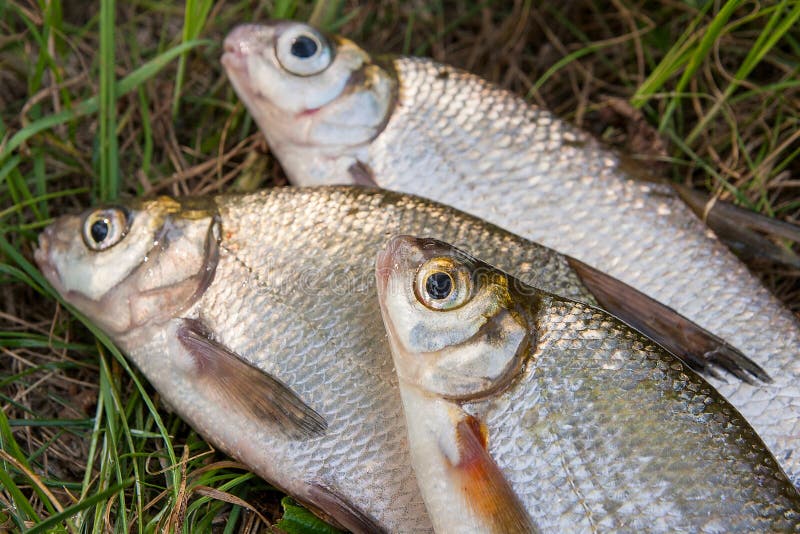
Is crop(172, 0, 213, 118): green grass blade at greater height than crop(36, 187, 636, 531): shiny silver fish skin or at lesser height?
greater

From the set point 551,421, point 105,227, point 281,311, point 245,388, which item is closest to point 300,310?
point 281,311

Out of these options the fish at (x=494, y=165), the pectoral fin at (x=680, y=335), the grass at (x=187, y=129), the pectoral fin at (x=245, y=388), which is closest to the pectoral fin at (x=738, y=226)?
the fish at (x=494, y=165)

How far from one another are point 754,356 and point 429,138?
1.31 metres

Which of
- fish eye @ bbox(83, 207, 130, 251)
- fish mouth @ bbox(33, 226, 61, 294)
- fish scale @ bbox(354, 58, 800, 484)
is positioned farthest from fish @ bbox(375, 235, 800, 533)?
fish mouth @ bbox(33, 226, 61, 294)

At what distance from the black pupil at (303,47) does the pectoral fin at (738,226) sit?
141 cm

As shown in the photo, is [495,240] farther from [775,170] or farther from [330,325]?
[775,170]

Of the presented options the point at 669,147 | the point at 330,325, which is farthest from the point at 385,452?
the point at 669,147

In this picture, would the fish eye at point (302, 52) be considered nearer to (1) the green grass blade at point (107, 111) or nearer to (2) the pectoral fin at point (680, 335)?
(1) the green grass blade at point (107, 111)

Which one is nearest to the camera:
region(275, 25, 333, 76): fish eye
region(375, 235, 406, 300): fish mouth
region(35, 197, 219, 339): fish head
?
region(375, 235, 406, 300): fish mouth

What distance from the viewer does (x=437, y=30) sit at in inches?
141

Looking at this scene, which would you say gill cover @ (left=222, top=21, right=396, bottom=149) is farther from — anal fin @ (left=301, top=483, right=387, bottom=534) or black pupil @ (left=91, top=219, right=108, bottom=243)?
anal fin @ (left=301, top=483, right=387, bottom=534)

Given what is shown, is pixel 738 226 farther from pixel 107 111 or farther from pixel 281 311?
pixel 107 111

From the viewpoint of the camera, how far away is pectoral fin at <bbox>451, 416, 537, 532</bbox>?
170cm

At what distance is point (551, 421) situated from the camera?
174 cm
